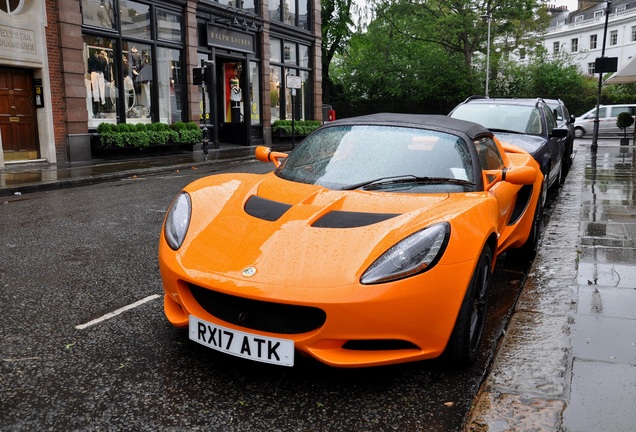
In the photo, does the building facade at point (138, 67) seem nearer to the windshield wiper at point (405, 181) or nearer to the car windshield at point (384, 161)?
the car windshield at point (384, 161)

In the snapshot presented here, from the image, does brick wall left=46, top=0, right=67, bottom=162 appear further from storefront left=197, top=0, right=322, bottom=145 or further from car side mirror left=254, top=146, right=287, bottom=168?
car side mirror left=254, top=146, right=287, bottom=168

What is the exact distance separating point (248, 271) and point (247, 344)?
35cm

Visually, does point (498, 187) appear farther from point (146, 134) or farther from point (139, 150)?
point (139, 150)

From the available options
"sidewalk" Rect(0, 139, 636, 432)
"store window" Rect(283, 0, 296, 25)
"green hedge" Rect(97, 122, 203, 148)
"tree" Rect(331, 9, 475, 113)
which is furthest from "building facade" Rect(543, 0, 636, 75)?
"sidewalk" Rect(0, 139, 636, 432)

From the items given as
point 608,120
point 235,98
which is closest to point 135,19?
point 235,98

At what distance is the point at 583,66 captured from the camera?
240 ft

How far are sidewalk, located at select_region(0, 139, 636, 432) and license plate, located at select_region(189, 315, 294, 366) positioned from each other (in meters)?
0.88

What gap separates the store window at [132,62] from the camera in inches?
676

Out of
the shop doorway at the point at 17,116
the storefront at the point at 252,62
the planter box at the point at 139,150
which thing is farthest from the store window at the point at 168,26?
the shop doorway at the point at 17,116

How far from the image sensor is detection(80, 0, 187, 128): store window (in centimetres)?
1717

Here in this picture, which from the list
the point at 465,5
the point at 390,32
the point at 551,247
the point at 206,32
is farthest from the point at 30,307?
the point at 390,32

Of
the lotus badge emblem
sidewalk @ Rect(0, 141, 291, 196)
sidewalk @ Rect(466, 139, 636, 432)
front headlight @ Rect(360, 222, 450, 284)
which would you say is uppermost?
front headlight @ Rect(360, 222, 450, 284)

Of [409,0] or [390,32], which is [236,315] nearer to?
[409,0]

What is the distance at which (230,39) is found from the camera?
23297mm
